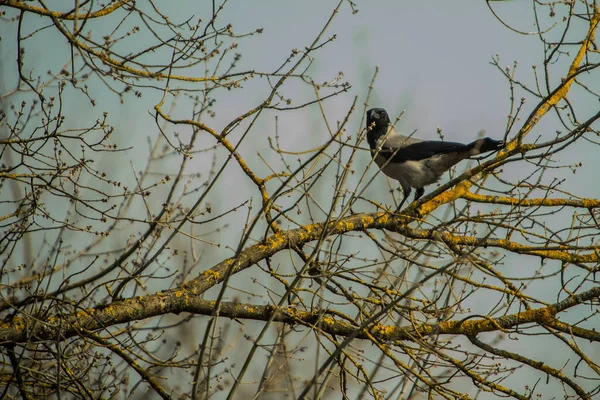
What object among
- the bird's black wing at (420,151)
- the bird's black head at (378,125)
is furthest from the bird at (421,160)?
the bird's black head at (378,125)

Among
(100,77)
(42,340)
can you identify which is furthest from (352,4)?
(42,340)

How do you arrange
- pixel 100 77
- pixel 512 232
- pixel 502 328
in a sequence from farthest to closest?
1. pixel 512 232
2. pixel 502 328
3. pixel 100 77

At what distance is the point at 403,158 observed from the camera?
751 centimetres

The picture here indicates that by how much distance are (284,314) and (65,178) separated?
1729mm

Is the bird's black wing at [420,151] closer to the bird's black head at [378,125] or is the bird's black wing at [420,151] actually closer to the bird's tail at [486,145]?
the bird's tail at [486,145]

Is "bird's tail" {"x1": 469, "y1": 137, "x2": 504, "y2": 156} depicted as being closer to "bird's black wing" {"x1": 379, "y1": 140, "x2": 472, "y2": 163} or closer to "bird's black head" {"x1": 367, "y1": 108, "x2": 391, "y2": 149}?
"bird's black wing" {"x1": 379, "y1": 140, "x2": 472, "y2": 163}

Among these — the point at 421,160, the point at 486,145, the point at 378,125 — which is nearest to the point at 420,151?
the point at 421,160

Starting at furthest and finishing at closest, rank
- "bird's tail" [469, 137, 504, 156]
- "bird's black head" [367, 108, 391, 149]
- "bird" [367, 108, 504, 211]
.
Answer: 1. "bird's black head" [367, 108, 391, 149]
2. "bird" [367, 108, 504, 211]
3. "bird's tail" [469, 137, 504, 156]

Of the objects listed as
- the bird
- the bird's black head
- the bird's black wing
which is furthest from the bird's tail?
the bird's black head

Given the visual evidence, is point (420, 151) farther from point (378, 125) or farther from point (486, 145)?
point (378, 125)

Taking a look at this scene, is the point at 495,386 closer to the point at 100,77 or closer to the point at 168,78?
the point at 168,78

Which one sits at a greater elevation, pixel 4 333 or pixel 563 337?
pixel 4 333

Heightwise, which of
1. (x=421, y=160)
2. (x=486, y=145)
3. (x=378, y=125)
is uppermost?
(x=378, y=125)

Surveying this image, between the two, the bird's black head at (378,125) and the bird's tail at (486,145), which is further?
the bird's black head at (378,125)
